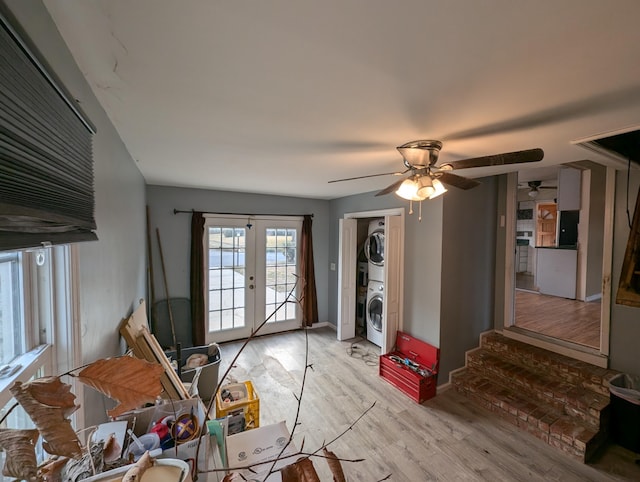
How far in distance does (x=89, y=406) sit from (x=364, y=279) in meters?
3.98

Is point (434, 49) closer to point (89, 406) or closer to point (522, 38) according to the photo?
point (522, 38)

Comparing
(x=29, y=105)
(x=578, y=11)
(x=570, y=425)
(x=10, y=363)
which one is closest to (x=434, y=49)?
(x=578, y=11)

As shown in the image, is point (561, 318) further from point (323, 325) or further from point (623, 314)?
point (323, 325)

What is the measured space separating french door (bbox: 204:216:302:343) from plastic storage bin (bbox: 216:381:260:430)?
1.98 meters

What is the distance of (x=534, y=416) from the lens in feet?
8.05

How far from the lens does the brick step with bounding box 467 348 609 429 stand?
7.75 feet

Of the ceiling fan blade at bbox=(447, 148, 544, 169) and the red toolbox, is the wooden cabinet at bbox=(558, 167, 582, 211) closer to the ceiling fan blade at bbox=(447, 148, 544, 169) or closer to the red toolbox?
the red toolbox

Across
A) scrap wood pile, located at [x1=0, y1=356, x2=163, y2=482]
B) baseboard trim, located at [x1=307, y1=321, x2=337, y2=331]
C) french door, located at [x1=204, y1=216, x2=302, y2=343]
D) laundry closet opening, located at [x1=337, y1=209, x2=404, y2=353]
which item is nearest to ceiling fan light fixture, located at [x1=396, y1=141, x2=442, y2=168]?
laundry closet opening, located at [x1=337, y1=209, x2=404, y2=353]

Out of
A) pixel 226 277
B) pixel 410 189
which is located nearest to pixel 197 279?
pixel 226 277

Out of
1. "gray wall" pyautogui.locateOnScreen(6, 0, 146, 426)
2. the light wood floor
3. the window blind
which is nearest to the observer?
the window blind

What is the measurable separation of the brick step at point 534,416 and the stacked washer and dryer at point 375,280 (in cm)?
131

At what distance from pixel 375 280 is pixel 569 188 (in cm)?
393

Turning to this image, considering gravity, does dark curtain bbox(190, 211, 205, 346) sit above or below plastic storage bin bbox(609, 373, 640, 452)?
above

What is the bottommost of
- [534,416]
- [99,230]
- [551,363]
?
[534,416]
